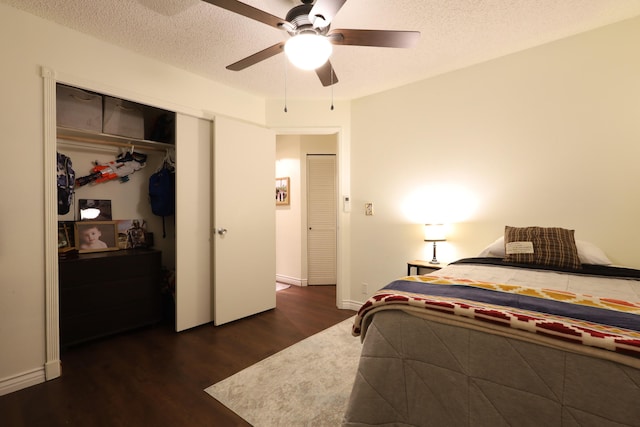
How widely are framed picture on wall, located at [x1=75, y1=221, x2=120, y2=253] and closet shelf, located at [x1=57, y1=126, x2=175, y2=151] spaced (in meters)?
0.77

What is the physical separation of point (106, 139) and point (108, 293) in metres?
1.48

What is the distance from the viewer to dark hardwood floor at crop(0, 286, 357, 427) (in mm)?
1653

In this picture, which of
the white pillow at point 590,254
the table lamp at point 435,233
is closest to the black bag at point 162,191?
the table lamp at point 435,233

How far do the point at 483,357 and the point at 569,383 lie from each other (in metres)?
0.23

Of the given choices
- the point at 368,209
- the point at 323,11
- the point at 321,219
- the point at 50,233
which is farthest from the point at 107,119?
the point at 321,219

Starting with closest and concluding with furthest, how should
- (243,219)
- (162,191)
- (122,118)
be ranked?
(122,118)
(162,191)
(243,219)

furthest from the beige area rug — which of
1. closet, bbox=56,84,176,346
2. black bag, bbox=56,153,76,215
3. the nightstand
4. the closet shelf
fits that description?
the closet shelf

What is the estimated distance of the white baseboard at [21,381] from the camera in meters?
1.86

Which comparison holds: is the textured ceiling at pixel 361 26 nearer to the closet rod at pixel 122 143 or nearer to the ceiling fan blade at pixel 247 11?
the ceiling fan blade at pixel 247 11

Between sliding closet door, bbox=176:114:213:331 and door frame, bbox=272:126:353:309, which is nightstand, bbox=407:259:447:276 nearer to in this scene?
door frame, bbox=272:126:353:309

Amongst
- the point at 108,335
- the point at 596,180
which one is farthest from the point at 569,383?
the point at 108,335

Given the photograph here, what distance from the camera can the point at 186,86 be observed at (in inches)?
112

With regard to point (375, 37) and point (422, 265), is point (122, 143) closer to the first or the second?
point (375, 37)

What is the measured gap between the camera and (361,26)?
212cm
